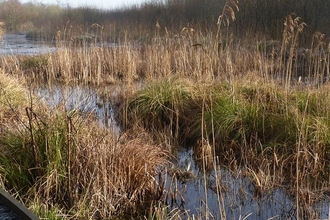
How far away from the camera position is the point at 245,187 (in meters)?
3.58

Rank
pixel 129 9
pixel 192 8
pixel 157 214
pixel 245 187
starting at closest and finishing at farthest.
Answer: pixel 157 214 < pixel 245 187 < pixel 192 8 < pixel 129 9

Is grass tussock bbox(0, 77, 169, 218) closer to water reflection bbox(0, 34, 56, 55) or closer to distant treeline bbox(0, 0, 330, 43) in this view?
distant treeline bbox(0, 0, 330, 43)

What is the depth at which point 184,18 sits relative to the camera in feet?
45.2

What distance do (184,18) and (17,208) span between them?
1255 cm

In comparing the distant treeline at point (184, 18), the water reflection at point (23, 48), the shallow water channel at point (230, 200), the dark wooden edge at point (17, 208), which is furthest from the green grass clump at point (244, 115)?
the water reflection at point (23, 48)

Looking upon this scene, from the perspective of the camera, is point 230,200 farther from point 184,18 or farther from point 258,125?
point 184,18

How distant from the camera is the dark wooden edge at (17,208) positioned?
69.3 inches

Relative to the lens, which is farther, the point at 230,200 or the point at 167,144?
the point at 167,144

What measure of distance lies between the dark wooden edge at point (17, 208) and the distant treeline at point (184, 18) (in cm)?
427

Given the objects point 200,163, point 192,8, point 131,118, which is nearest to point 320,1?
point 192,8

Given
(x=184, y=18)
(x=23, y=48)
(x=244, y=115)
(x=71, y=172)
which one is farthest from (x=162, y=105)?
(x=23, y=48)

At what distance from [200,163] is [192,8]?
11.9 m

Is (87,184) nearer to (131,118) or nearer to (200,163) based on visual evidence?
(200,163)

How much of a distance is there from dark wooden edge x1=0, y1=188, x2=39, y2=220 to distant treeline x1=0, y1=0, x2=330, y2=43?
14.0 ft
